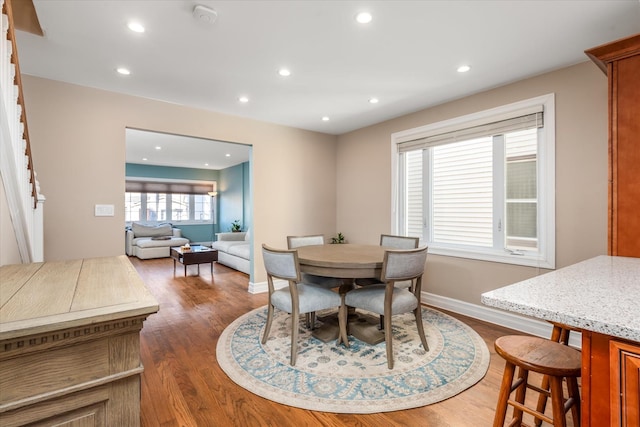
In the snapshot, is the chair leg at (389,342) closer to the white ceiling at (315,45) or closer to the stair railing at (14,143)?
the white ceiling at (315,45)

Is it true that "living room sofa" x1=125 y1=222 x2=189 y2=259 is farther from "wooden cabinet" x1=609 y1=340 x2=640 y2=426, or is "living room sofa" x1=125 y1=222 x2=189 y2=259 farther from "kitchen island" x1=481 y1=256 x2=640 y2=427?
"wooden cabinet" x1=609 y1=340 x2=640 y2=426

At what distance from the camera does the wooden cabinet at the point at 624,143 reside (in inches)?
70.1

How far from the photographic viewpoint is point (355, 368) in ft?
7.49

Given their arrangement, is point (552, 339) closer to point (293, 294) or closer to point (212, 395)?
point (293, 294)

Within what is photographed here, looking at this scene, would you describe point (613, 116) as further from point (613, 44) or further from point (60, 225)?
point (60, 225)

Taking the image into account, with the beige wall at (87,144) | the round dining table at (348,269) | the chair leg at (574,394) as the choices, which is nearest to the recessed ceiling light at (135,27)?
the beige wall at (87,144)

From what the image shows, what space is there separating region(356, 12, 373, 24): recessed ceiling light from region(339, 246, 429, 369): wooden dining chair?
1.61m

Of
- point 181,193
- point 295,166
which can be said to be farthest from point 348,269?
point 181,193

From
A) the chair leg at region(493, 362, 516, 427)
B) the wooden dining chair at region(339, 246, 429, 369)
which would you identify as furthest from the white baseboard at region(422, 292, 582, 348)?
the chair leg at region(493, 362, 516, 427)

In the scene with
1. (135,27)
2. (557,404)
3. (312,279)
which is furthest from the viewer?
(312,279)

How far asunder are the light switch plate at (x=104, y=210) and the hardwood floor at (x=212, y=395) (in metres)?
1.27

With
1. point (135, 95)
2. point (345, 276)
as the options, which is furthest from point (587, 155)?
point (135, 95)

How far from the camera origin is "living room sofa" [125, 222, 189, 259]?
737 centimetres

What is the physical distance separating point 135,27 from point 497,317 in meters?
4.09
